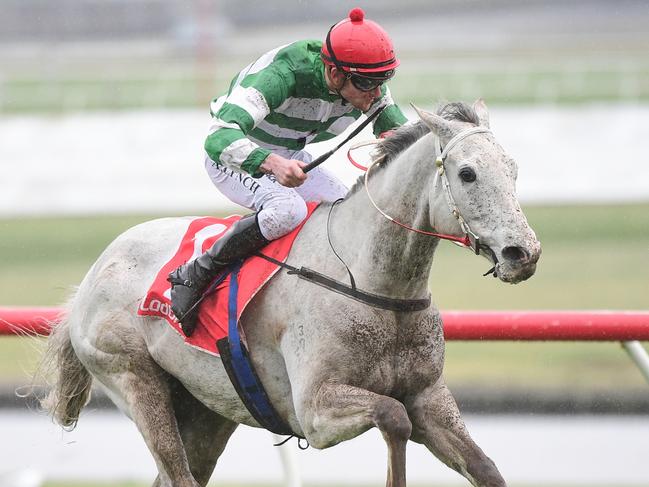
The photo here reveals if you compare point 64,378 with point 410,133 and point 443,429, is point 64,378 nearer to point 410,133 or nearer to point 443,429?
point 443,429

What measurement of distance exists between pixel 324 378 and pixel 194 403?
95 centimetres

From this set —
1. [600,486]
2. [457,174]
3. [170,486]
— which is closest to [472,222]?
[457,174]

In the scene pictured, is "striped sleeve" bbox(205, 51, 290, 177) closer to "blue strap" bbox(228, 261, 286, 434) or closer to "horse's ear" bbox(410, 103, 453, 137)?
"blue strap" bbox(228, 261, 286, 434)

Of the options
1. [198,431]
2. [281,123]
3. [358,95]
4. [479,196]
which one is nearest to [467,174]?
[479,196]

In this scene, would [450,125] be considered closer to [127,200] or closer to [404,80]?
[127,200]

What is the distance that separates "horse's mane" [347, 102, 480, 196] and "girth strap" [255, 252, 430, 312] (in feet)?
0.92

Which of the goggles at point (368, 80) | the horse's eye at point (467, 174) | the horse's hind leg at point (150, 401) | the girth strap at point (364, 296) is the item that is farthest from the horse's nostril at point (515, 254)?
the horse's hind leg at point (150, 401)

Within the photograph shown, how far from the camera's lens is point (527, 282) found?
1213 centimetres

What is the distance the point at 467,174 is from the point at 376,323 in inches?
20.2

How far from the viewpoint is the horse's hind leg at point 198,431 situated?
409cm

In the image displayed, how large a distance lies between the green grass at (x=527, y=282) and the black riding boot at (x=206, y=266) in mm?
2671

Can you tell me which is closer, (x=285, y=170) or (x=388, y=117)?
(x=285, y=170)

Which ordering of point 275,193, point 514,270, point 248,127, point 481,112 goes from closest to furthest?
point 514,270, point 481,112, point 248,127, point 275,193

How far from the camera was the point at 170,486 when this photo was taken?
12.6ft
